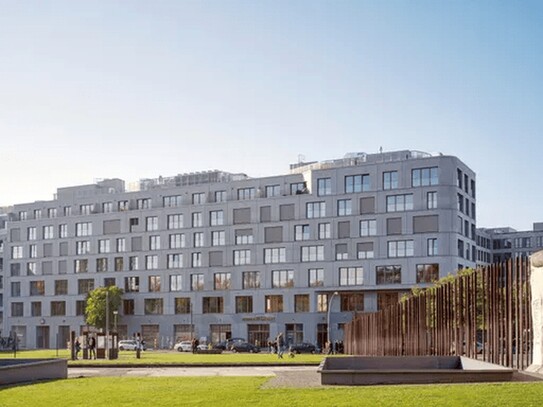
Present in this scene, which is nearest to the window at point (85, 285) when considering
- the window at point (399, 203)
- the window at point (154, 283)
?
the window at point (154, 283)

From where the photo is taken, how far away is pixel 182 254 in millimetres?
117188

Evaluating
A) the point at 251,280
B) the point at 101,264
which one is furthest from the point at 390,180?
the point at 101,264

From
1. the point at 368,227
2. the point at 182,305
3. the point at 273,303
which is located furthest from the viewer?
the point at 182,305

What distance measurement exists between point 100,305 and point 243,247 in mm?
19481

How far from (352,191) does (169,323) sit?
99.5 ft

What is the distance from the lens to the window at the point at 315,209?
351 feet

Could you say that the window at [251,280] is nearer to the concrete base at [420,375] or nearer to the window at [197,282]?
the window at [197,282]

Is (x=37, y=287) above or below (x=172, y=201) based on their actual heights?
below

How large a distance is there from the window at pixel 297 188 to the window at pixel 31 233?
139 ft

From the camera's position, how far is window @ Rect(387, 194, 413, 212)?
101250 mm

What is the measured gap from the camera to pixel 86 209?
12769 cm

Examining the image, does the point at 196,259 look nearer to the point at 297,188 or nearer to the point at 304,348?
the point at 297,188

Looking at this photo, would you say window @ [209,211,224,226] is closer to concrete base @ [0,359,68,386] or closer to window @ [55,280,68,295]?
window @ [55,280,68,295]

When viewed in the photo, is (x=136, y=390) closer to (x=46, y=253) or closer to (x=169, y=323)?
(x=169, y=323)
